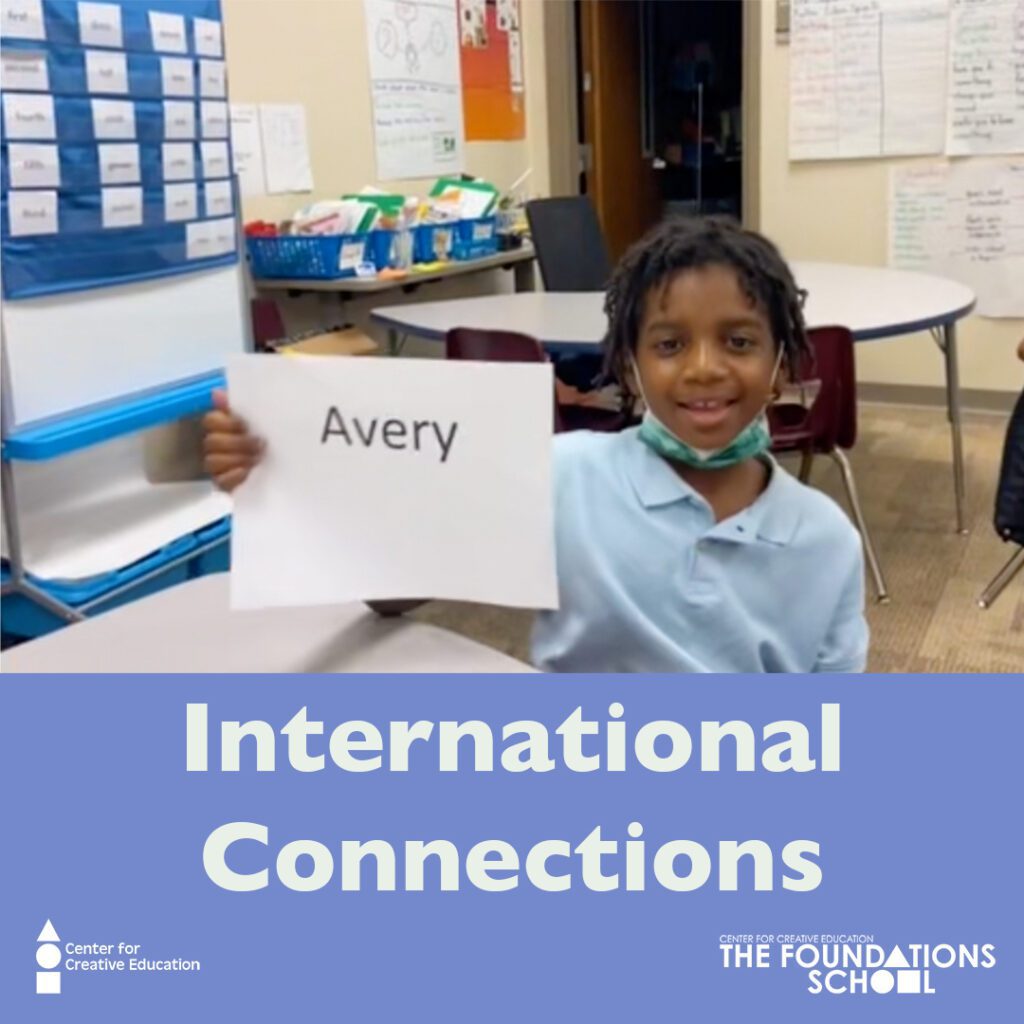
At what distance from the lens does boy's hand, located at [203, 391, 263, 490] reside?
90 centimetres

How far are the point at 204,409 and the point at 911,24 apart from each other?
3.25 metres

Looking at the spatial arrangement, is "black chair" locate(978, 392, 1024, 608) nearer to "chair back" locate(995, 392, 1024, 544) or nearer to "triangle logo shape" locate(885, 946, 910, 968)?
"chair back" locate(995, 392, 1024, 544)

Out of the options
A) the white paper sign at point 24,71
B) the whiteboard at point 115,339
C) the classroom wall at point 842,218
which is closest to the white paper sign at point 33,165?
the white paper sign at point 24,71

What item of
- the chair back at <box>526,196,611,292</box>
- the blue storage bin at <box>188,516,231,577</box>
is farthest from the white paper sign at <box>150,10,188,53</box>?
the chair back at <box>526,196,611,292</box>

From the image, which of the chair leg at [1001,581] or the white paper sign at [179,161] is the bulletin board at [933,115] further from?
the white paper sign at [179,161]

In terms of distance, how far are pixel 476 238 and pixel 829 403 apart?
64.5 inches

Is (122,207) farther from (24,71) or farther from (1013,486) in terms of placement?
(1013,486)

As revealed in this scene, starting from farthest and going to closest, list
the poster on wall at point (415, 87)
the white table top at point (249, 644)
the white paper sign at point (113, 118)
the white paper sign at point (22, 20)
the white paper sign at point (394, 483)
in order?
the poster on wall at point (415, 87) → the white paper sign at point (113, 118) → the white paper sign at point (22, 20) → the white table top at point (249, 644) → the white paper sign at point (394, 483)

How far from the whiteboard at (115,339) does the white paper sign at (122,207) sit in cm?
13

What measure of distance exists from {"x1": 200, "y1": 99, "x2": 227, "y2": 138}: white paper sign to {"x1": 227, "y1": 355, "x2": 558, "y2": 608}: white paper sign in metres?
2.06

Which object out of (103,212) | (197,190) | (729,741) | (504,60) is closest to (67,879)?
(729,741)

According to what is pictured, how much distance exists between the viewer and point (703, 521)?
3.58 ft

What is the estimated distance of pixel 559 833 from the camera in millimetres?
675

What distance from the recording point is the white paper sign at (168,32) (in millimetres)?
2545
